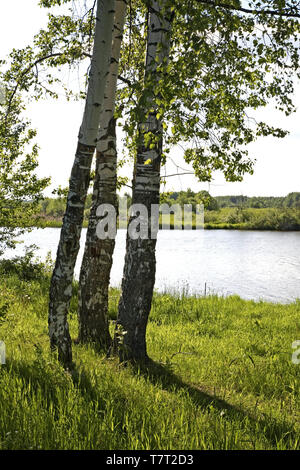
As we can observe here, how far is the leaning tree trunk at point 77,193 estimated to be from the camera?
4.61 meters

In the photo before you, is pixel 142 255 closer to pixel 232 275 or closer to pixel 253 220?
pixel 232 275

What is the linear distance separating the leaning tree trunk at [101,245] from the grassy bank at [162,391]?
551mm

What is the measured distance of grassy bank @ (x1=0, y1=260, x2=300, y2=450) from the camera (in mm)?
3174

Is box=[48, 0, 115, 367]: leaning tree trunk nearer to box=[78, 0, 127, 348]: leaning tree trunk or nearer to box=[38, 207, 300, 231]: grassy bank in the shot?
box=[78, 0, 127, 348]: leaning tree trunk

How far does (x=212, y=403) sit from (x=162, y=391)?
→ 23.5 inches

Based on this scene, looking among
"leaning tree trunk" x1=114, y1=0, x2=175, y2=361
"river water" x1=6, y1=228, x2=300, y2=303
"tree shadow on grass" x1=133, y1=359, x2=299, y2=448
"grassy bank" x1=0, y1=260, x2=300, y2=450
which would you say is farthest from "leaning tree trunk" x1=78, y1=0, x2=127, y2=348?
"river water" x1=6, y1=228, x2=300, y2=303

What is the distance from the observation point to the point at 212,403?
4.75 meters

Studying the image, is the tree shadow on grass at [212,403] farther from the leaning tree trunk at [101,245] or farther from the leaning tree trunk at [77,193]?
the leaning tree trunk at [101,245]

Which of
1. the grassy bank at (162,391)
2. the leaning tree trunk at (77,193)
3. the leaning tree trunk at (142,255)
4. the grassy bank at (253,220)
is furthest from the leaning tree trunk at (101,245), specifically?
the grassy bank at (253,220)

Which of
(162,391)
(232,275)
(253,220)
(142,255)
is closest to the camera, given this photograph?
(162,391)

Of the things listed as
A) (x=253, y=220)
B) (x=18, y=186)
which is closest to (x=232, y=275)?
(x=18, y=186)

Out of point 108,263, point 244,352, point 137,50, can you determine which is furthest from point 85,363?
point 137,50

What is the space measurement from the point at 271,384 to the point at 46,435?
152 inches
